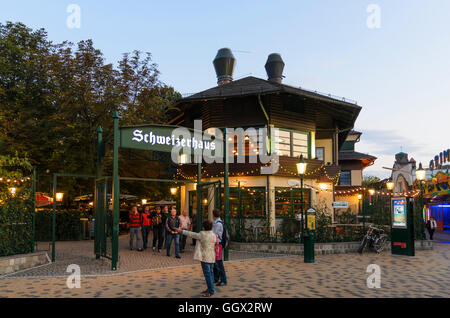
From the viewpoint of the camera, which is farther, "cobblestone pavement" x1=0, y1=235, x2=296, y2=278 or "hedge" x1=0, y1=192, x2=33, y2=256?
"hedge" x1=0, y1=192, x2=33, y2=256

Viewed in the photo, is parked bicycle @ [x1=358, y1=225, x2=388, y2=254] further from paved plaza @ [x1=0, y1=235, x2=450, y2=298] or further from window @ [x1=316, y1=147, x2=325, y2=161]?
window @ [x1=316, y1=147, x2=325, y2=161]

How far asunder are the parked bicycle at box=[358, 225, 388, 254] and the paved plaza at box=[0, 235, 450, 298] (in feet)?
7.89

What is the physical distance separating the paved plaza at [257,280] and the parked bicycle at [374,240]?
2404 mm

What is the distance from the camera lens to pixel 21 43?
25000 millimetres

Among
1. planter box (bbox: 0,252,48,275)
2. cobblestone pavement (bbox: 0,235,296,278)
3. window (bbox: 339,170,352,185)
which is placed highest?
window (bbox: 339,170,352,185)

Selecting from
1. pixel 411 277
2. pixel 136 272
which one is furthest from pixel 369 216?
pixel 136 272

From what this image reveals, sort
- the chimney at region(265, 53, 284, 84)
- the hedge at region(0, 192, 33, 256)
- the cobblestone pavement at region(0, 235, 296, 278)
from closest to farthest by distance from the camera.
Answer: the cobblestone pavement at region(0, 235, 296, 278) → the hedge at region(0, 192, 33, 256) → the chimney at region(265, 53, 284, 84)


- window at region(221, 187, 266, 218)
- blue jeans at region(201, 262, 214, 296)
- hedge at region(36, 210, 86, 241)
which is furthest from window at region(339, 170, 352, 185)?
blue jeans at region(201, 262, 214, 296)

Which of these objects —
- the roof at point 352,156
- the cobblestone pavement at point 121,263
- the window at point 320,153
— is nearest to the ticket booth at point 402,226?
the cobblestone pavement at point 121,263

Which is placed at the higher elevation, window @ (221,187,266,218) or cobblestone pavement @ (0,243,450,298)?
window @ (221,187,266,218)

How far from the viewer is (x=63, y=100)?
73.3 ft

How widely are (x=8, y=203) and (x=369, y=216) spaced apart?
13822 mm

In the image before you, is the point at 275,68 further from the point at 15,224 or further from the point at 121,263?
the point at 15,224

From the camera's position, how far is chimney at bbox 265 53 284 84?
107ft
